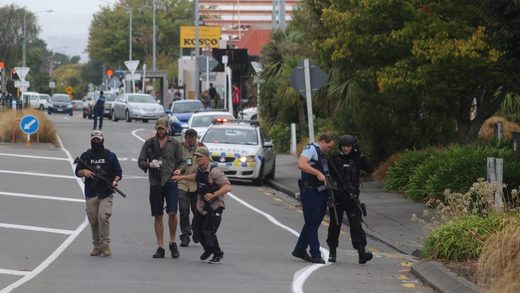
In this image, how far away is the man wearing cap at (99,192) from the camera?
15.6m

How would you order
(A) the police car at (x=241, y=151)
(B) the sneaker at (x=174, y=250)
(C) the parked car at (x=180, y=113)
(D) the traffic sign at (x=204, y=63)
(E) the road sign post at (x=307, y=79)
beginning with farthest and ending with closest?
(D) the traffic sign at (x=204, y=63), (C) the parked car at (x=180, y=113), (A) the police car at (x=241, y=151), (E) the road sign post at (x=307, y=79), (B) the sneaker at (x=174, y=250)

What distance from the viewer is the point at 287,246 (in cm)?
1772

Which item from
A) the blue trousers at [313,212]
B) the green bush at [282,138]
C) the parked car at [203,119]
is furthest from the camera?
the green bush at [282,138]

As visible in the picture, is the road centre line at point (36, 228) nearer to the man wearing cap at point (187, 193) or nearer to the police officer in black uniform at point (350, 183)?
the man wearing cap at point (187, 193)

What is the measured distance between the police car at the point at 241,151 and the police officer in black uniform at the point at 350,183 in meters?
12.9

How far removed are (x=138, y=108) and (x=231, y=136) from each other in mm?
26895

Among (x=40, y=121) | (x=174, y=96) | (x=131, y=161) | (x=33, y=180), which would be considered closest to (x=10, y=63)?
(x=174, y=96)

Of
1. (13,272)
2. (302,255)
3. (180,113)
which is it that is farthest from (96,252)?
(180,113)

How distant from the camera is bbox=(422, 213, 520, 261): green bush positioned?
14.6 meters

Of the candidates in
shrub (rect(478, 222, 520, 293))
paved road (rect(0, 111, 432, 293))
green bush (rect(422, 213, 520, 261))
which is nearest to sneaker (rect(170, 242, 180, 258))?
paved road (rect(0, 111, 432, 293))

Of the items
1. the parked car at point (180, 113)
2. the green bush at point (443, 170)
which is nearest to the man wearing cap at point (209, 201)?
the green bush at point (443, 170)

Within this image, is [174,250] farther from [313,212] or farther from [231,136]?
[231,136]

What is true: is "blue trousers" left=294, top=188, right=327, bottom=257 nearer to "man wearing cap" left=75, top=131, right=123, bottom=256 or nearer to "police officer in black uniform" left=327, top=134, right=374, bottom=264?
"police officer in black uniform" left=327, top=134, right=374, bottom=264

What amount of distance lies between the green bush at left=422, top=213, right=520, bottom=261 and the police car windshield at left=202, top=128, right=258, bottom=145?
14.7m
